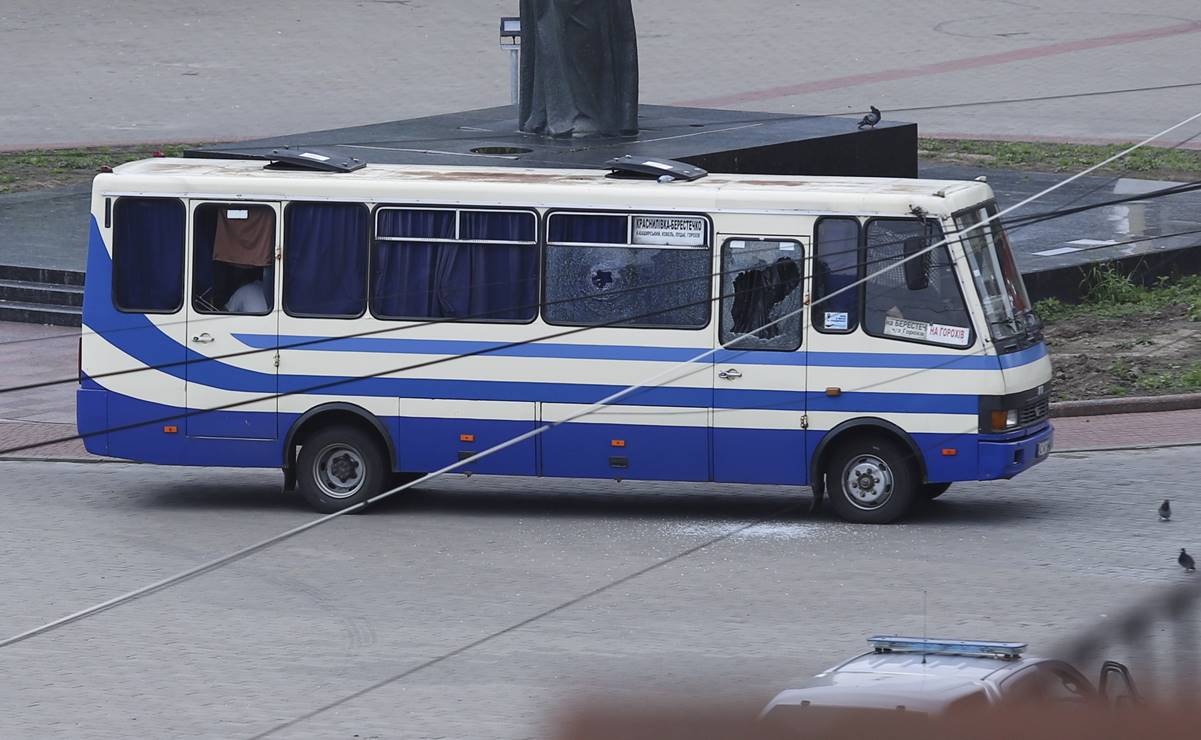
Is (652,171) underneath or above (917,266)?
above

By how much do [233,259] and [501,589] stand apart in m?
3.95

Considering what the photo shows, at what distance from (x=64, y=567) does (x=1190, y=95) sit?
1054 inches

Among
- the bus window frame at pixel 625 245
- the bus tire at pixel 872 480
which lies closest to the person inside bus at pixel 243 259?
the bus window frame at pixel 625 245

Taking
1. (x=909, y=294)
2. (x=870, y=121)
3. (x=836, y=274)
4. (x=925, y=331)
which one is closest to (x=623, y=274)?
(x=836, y=274)

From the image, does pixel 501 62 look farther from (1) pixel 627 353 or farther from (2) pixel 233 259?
(1) pixel 627 353

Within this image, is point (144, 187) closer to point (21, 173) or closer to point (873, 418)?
point (873, 418)

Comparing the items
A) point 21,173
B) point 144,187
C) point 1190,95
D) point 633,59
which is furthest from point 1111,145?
point 144,187

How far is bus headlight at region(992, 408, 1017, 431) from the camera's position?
1390 centimetres

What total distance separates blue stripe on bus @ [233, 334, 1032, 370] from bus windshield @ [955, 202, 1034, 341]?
25 cm

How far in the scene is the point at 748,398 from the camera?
1427 centimetres

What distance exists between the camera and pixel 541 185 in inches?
575

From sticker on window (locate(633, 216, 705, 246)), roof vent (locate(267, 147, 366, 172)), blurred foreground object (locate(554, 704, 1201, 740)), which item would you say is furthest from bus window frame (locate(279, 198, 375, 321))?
blurred foreground object (locate(554, 704, 1201, 740))

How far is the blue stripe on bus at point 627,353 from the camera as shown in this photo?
1401 cm

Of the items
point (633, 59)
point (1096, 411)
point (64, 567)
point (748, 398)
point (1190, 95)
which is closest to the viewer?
point (64, 567)
